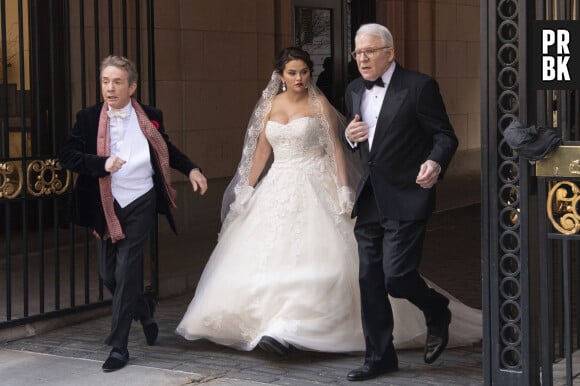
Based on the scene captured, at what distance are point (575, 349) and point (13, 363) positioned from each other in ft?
11.1

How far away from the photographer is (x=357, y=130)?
21.7ft

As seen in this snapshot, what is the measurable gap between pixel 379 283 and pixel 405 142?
31.9 inches

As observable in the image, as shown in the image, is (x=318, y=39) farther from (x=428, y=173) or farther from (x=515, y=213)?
(x=515, y=213)

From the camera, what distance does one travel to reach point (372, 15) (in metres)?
17.0

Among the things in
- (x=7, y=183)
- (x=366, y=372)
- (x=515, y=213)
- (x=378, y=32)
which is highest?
(x=378, y=32)

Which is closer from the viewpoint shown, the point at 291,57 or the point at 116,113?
the point at 116,113

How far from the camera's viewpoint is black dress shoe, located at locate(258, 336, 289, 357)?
6.87 meters

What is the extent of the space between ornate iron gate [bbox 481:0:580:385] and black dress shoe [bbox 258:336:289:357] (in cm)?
150

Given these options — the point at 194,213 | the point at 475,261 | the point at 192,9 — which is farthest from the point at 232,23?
the point at 475,261

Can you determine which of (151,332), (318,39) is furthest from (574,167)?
(318,39)

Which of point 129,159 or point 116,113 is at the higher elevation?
point 116,113

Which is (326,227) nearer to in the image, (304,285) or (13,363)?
(304,285)

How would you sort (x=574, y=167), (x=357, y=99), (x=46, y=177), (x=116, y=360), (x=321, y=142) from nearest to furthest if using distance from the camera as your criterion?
1. (x=574, y=167)
2. (x=357, y=99)
3. (x=116, y=360)
4. (x=321, y=142)
5. (x=46, y=177)

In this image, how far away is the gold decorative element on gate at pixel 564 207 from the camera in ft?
17.5
